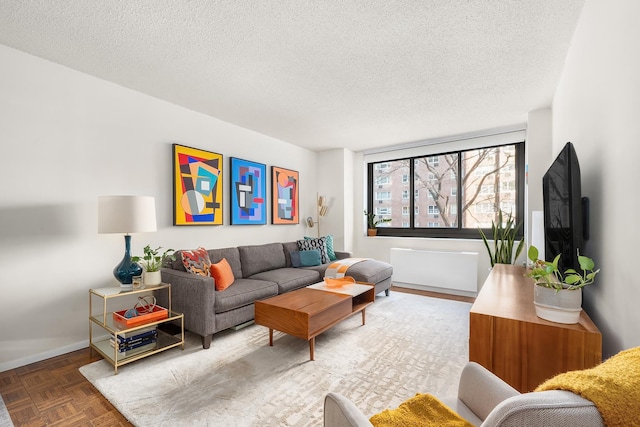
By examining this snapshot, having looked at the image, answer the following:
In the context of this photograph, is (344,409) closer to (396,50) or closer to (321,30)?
(321,30)

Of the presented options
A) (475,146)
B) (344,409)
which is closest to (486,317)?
(344,409)

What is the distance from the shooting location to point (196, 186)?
3564 mm

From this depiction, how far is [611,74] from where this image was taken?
137 centimetres

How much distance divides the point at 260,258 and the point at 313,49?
106 inches

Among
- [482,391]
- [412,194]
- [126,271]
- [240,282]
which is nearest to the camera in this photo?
[482,391]

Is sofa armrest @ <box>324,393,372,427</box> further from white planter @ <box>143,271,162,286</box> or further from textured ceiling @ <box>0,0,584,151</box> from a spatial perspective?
white planter @ <box>143,271,162,286</box>

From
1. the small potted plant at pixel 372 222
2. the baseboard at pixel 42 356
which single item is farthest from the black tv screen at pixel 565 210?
the baseboard at pixel 42 356

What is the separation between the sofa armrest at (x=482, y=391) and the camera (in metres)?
0.99

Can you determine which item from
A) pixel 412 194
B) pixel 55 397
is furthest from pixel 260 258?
pixel 412 194

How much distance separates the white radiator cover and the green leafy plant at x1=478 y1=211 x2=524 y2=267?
348 millimetres

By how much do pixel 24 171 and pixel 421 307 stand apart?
14.2ft

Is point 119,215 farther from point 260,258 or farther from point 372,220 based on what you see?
point 372,220

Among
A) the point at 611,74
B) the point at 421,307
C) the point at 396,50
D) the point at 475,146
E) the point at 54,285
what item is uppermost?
the point at 396,50

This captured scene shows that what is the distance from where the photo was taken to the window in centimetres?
447
